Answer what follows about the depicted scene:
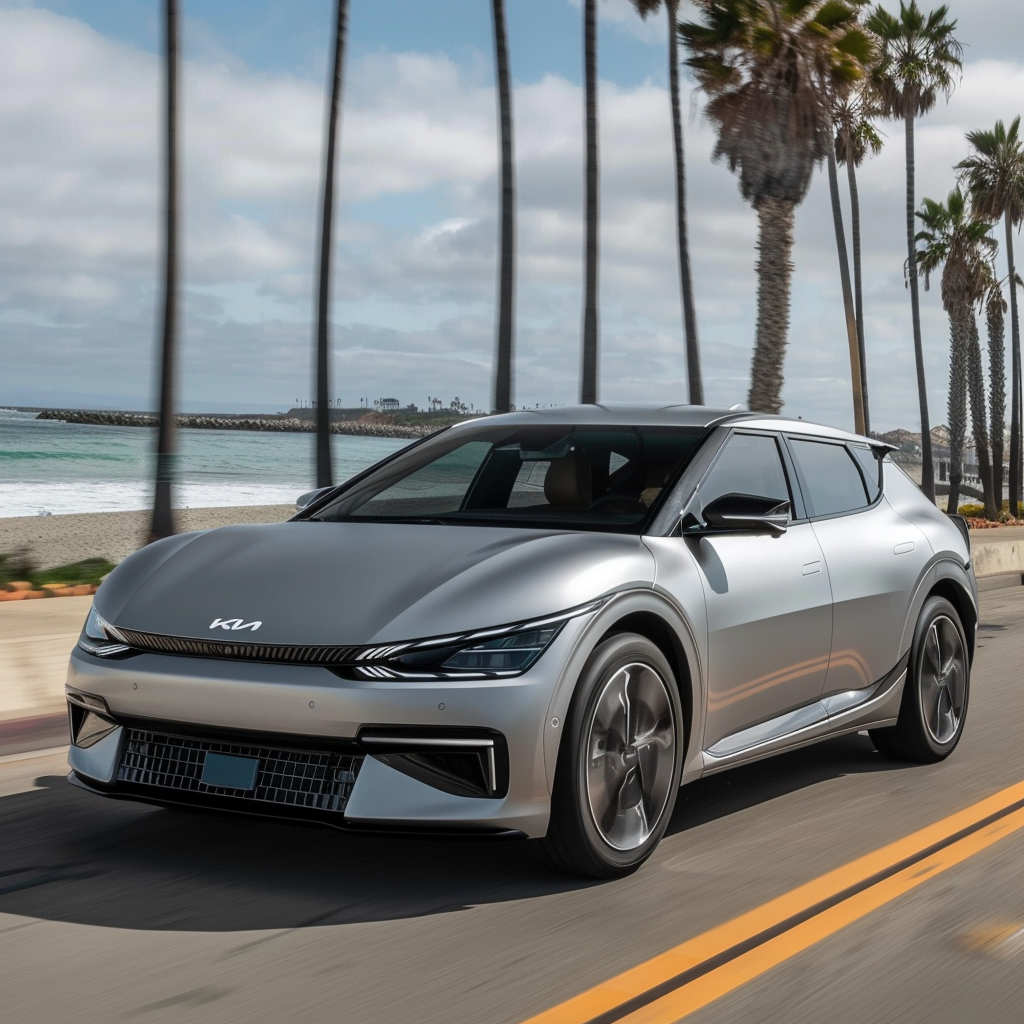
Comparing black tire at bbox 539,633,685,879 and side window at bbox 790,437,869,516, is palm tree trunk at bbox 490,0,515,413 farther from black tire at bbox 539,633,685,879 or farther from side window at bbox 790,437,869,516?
black tire at bbox 539,633,685,879

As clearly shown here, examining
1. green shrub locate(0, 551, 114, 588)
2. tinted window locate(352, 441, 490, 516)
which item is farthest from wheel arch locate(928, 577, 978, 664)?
green shrub locate(0, 551, 114, 588)

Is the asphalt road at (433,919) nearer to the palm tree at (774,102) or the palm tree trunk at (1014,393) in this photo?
the palm tree at (774,102)

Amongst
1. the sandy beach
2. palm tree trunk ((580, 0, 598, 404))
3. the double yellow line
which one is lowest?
the sandy beach

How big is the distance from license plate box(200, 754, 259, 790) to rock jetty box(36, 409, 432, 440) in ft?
406

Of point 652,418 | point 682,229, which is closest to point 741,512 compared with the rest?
point 652,418

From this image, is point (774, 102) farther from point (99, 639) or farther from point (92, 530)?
point (99, 639)

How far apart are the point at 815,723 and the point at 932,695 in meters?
1.26

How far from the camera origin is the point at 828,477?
6.50 metres

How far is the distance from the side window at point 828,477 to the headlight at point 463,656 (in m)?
2.23

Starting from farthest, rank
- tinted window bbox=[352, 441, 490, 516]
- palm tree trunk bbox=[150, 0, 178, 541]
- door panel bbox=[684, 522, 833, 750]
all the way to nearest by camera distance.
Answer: palm tree trunk bbox=[150, 0, 178, 541]
tinted window bbox=[352, 441, 490, 516]
door panel bbox=[684, 522, 833, 750]

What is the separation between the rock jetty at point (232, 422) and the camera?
130 meters

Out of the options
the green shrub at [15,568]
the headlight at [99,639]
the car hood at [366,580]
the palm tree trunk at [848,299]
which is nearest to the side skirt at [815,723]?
the car hood at [366,580]

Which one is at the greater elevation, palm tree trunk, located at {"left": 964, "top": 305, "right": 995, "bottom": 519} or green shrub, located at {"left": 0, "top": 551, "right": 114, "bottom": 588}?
palm tree trunk, located at {"left": 964, "top": 305, "right": 995, "bottom": 519}

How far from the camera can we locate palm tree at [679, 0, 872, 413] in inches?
936
